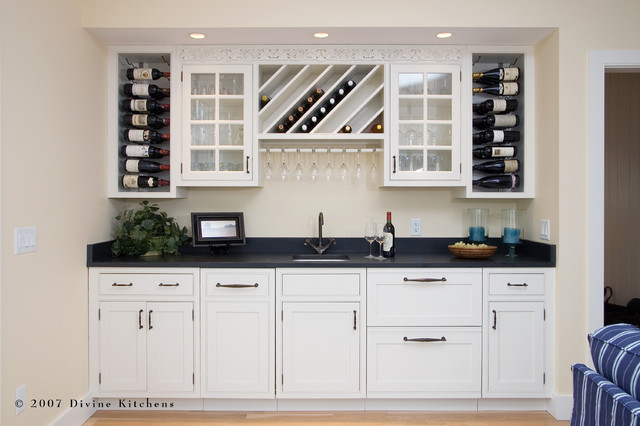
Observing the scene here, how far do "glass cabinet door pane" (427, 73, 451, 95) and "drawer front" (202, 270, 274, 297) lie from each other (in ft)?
5.04

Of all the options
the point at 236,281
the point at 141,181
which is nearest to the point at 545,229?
the point at 236,281

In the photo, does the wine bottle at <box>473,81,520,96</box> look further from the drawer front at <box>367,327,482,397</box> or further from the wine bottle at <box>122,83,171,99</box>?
the wine bottle at <box>122,83,171,99</box>

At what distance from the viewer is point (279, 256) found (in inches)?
125

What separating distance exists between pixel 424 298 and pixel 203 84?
1923mm

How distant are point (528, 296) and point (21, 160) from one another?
2.75 meters

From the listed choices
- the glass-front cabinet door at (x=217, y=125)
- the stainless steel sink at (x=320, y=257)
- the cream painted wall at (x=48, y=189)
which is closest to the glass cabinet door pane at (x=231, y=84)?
the glass-front cabinet door at (x=217, y=125)

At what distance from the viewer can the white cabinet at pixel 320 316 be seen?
2773mm

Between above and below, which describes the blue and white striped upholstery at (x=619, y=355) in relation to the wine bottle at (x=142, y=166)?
below

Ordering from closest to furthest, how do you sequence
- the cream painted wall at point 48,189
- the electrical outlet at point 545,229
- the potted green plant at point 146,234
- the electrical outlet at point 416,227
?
the cream painted wall at point 48,189
the electrical outlet at point 545,229
the potted green plant at point 146,234
the electrical outlet at point 416,227

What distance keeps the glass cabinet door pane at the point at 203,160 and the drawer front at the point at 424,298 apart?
1235 mm

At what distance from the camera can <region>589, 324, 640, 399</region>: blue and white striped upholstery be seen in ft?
3.87

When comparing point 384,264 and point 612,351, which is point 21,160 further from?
point 612,351

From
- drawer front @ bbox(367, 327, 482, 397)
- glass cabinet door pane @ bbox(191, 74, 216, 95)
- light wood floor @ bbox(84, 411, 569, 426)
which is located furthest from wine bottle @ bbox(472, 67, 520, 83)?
light wood floor @ bbox(84, 411, 569, 426)

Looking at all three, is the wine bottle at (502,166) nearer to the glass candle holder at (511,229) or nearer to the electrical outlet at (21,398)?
the glass candle holder at (511,229)
